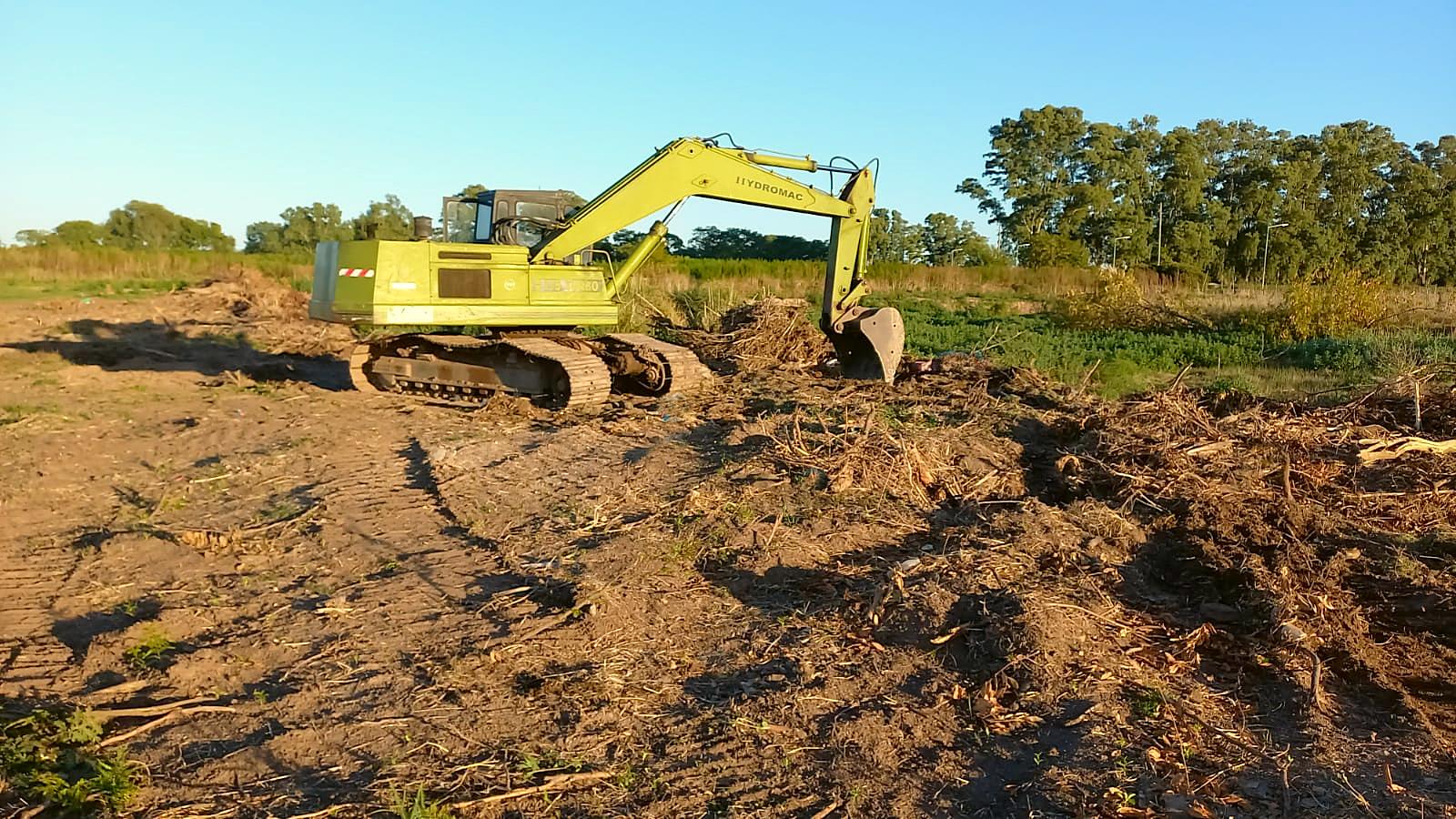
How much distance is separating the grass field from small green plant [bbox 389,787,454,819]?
32.7 feet

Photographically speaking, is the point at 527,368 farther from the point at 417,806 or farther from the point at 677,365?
the point at 417,806

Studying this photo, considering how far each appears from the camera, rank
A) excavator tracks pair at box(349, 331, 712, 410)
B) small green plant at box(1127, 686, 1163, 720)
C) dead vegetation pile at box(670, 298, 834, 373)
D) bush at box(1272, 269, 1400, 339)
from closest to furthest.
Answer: small green plant at box(1127, 686, 1163, 720) < excavator tracks pair at box(349, 331, 712, 410) < dead vegetation pile at box(670, 298, 834, 373) < bush at box(1272, 269, 1400, 339)

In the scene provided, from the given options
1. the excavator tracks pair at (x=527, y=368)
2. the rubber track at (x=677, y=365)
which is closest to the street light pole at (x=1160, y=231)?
the rubber track at (x=677, y=365)

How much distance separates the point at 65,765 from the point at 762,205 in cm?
942

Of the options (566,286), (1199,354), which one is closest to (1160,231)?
(1199,354)

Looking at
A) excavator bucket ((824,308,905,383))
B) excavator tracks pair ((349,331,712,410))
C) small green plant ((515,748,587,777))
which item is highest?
excavator bucket ((824,308,905,383))

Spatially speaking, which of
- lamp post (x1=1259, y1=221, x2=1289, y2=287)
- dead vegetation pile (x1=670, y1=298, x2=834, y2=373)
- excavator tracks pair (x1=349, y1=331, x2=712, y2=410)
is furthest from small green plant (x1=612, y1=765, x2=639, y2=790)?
lamp post (x1=1259, y1=221, x2=1289, y2=287)

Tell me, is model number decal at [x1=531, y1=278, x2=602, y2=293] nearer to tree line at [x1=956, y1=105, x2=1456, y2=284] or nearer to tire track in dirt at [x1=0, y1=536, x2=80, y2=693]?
tire track in dirt at [x1=0, y1=536, x2=80, y2=693]

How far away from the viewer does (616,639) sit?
16.0 feet

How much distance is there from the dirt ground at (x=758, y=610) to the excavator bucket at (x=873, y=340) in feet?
6.45

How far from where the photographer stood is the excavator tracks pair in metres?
10.9

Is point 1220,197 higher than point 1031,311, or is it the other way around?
point 1220,197

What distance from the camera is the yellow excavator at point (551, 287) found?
10.6m

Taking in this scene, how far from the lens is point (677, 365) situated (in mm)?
11406
